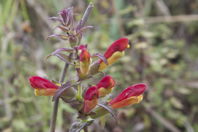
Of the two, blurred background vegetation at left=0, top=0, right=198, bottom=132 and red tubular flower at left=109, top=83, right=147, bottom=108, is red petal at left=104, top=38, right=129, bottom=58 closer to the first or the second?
red tubular flower at left=109, top=83, right=147, bottom=108

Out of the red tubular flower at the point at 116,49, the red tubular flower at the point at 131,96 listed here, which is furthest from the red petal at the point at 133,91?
the red tubular flower at the point at 116,49

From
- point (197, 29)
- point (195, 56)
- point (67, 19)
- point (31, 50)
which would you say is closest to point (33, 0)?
point (31, 50)

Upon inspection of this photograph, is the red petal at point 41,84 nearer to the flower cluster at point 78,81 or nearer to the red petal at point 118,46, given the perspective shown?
the flower cluster at point 78,81

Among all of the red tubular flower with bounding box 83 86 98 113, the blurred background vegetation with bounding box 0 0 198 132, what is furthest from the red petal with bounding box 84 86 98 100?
the blurred background vegetation with bounding box 0 0 198 132

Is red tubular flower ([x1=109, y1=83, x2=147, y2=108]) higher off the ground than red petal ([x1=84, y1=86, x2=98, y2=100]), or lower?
lower

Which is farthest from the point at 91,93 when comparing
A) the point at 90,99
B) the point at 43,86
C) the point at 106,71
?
the point at 106,71

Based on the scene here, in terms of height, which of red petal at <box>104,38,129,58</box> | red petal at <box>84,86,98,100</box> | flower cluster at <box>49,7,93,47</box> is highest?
flower cluster at <box>49,7,93,47</box>
